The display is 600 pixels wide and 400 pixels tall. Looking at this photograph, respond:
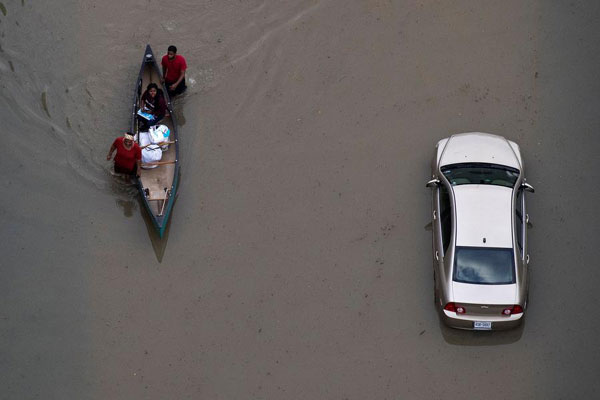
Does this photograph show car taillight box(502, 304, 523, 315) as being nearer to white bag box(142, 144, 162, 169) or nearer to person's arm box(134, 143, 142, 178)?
white bag box(142, 144, 162, 169)

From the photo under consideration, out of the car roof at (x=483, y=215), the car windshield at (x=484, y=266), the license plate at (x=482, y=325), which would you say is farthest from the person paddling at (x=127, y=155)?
the license plate at (x=482, y=325)

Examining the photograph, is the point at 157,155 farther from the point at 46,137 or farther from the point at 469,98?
the point at 469,98

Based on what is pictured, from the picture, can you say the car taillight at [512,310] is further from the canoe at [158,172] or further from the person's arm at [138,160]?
the person's arm at [138,160]

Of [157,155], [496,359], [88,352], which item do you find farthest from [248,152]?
[496,359]

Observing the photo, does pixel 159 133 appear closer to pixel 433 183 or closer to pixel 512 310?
pixel 433 183

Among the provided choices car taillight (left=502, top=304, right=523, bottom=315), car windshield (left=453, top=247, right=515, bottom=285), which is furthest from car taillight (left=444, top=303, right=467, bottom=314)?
car taillight (left=502, top=304, right=523, bottom=315)

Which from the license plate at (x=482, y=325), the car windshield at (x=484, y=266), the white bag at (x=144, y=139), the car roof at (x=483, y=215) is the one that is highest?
the white bag at (x=144, y=139)

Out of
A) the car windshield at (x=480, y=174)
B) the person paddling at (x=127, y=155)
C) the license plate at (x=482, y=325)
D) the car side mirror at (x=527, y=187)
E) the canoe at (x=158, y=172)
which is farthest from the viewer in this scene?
the canoe at (x=158, y=172)
